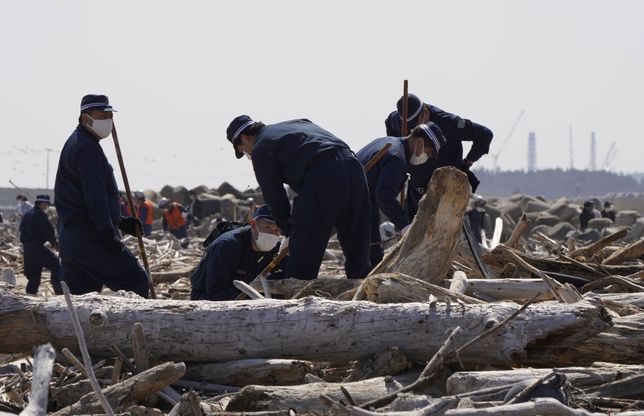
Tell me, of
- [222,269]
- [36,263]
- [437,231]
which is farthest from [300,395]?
[36,263]

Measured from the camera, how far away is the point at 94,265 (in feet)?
27.2

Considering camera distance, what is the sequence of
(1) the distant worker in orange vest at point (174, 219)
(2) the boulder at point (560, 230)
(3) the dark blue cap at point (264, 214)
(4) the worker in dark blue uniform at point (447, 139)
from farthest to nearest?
(2) the boulder at point (560, 230)
(1) the distant worker in orange vest at point (174, 219)
(4) the worker in dark blue uniform at point (447, 139)
(3) the dark blue cap at point (264, 214)

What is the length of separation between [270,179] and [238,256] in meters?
0.92

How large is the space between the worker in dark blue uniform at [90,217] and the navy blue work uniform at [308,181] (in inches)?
49.5

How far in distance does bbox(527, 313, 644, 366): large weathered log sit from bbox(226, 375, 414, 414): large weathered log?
840 mm

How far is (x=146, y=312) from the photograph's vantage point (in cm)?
582

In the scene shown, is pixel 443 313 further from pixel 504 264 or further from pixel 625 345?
pixel 504 264

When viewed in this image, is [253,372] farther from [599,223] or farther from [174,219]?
[599,223]

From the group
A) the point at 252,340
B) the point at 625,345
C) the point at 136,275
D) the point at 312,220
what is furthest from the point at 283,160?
the point at 625,345

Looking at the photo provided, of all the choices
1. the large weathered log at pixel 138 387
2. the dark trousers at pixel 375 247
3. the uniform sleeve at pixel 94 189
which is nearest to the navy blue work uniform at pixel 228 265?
the uniform sleeve at pixel 94 189

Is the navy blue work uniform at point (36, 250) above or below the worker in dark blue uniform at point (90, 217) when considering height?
below

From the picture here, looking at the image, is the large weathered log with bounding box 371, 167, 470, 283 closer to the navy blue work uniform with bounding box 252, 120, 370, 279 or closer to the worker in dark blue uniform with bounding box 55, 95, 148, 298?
the navy blue work uniform with bounding box 252, 120, 370, 279

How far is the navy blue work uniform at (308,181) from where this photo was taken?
→ 7.52 metres

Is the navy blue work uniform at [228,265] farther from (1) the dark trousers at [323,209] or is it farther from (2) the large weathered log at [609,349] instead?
(2) the large weathered log at [609,349]
